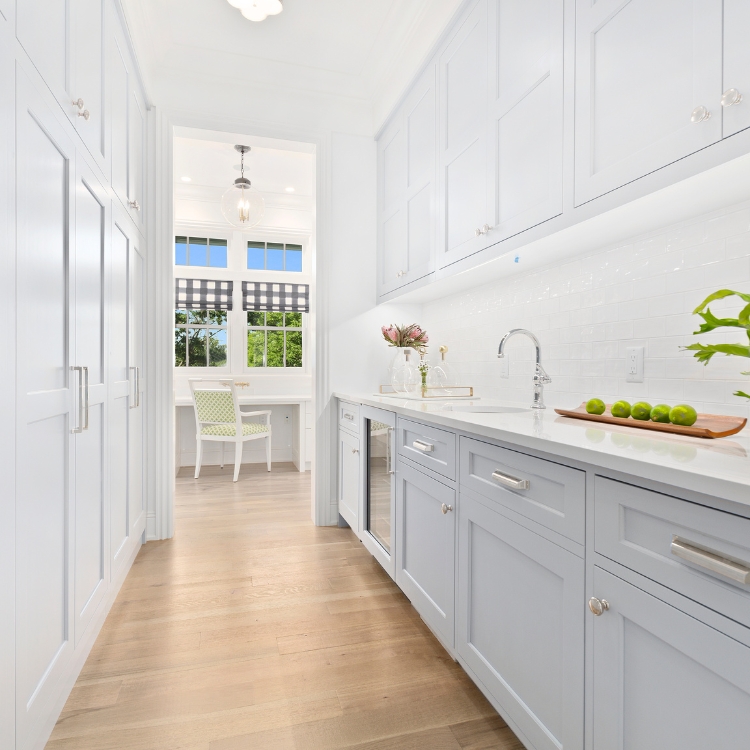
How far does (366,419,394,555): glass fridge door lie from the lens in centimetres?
221

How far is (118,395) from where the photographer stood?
6.93 feet

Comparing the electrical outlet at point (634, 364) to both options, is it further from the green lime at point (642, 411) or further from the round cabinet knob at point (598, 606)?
the round cabinet knob at point (598, 606)

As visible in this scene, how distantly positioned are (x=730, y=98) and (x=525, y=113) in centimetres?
80

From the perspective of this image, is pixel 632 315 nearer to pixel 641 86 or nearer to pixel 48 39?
pixel 641 86

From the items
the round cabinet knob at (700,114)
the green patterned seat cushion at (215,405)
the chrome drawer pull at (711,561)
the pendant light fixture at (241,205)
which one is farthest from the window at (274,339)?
the chrome drawer pull at (711,561)

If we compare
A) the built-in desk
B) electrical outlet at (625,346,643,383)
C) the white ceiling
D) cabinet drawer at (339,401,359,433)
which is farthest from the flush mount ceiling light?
the built-in desk

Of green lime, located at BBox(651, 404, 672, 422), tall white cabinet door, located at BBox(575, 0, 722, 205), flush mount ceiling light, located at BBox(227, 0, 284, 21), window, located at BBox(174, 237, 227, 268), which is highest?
flush mount ceiling light, located at BBox(227, 0, 284, 21)

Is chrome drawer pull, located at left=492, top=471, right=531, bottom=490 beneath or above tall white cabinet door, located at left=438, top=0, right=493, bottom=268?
beneath

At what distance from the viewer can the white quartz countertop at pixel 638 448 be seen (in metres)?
0.71

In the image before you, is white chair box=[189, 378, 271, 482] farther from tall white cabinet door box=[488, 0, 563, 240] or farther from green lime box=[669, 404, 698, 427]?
green lime box=[669, 404, 698, 427]

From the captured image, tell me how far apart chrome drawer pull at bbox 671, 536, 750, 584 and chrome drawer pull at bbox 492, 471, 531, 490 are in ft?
1.34

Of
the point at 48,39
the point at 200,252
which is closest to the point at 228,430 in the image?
the point at 200,252

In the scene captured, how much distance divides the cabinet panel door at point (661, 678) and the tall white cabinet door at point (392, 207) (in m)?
2.22

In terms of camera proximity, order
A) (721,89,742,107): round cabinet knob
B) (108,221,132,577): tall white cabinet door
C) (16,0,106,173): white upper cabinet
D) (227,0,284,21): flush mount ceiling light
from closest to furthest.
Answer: (721,89,742,107): round cabinet knob
(16,0,106,173): white upper cabinet
(108,221,132,577): tall white cabinet door
(227,0,284,21): flush mount ceiling light
